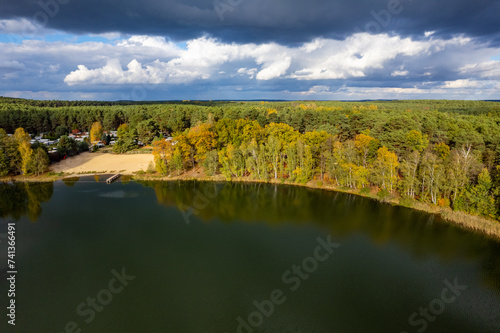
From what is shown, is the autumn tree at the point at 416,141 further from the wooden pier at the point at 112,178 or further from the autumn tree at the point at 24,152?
the autumn tree at the point at 24,152

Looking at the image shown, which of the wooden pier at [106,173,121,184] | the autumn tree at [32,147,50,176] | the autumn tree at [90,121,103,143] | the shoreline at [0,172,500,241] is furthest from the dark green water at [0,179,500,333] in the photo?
the autumn tree at [90,121,103,143]

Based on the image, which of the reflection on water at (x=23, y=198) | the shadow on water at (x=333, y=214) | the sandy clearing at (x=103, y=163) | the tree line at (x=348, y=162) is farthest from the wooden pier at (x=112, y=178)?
the tree line at (x=348, y=162)

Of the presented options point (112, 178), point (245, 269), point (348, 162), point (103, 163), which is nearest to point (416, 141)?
point (348, 162)

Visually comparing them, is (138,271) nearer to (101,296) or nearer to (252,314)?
(101,296)

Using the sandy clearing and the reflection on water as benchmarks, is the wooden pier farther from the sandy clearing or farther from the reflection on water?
the reflection on water

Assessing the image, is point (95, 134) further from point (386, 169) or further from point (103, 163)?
point (386, 169)
